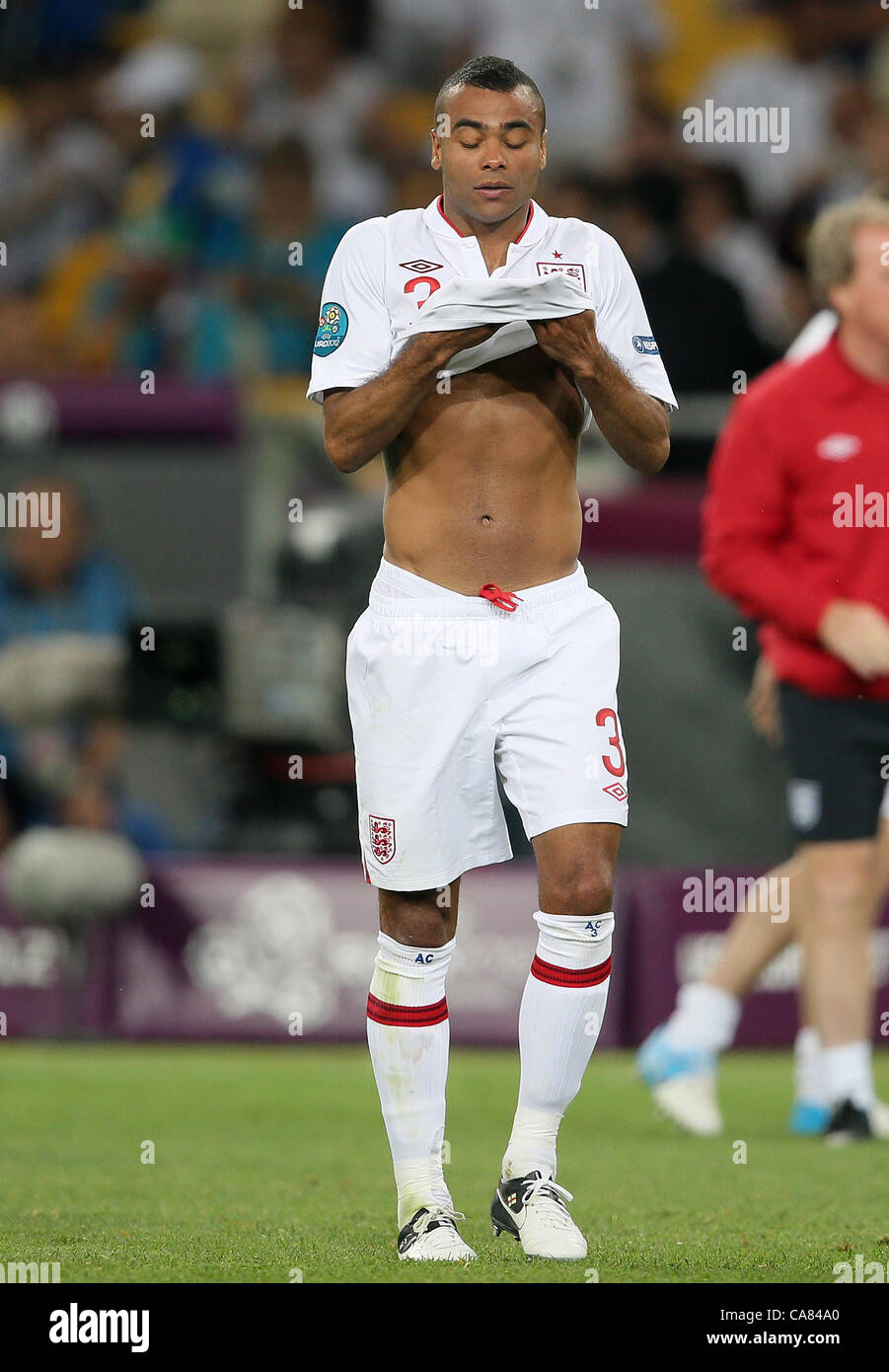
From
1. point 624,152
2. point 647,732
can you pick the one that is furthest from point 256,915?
point 624,152

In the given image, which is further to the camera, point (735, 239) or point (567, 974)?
point (735, 239)

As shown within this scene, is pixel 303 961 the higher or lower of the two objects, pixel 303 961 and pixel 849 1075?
the higher

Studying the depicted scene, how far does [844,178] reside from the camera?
11828 mm

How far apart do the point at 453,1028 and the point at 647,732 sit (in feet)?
5.00

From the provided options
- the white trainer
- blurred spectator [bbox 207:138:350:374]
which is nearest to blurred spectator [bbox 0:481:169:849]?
blurred spectator [bbox 207:138:350:374]

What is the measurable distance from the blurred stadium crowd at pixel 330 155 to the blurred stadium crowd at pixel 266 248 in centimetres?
2

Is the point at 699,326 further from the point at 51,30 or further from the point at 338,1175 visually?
the point at 338,1175

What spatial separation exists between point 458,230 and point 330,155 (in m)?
8.19

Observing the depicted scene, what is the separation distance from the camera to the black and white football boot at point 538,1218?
4.25 meters

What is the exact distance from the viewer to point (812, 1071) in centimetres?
661

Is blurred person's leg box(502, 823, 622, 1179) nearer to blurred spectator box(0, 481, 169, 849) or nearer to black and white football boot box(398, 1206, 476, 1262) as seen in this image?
black and white football boot box(398, 1206, 476, 1262)

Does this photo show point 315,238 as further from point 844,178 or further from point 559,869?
point 559,869

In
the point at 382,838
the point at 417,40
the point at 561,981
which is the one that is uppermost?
the point at 417,40

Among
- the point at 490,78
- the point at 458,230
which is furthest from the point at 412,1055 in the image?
the point at 490,78
